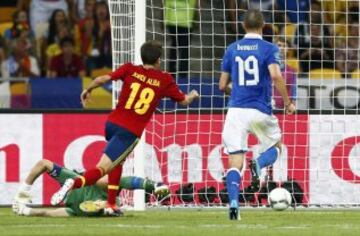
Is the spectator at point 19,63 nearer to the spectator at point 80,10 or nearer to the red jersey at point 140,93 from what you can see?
the spectator at point 80,10

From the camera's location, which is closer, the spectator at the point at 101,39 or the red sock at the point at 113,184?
the red sock at the point at 113,184

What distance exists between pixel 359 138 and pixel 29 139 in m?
4.12

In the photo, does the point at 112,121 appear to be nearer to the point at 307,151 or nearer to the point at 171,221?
the point at 171,221

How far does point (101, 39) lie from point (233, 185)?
10.5 meters

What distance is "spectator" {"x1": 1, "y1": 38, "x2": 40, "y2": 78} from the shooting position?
2259 cm

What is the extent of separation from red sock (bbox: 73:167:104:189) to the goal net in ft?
7.24

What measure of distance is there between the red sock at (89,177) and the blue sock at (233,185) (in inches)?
51.3

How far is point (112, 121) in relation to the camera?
13414mm

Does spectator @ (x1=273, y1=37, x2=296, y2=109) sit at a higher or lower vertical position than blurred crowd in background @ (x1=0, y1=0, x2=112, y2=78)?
lower

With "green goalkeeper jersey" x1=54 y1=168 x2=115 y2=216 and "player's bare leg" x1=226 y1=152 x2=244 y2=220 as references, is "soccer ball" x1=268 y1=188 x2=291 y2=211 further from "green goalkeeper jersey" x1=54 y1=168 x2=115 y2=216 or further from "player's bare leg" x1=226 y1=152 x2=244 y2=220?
"green goalkeeper jersey" x1=54 y1=168 x2=115 y2=216

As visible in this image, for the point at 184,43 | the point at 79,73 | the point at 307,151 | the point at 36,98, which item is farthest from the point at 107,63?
the point at 307,151

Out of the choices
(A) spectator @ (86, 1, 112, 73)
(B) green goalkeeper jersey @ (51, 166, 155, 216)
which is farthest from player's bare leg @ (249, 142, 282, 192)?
(A) spectator @ (86, 1, 112, 73)

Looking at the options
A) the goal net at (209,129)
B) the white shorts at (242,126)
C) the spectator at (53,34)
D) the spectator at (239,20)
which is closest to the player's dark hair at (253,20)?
the white shorts at (242,126)

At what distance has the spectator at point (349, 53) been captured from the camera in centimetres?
1891
